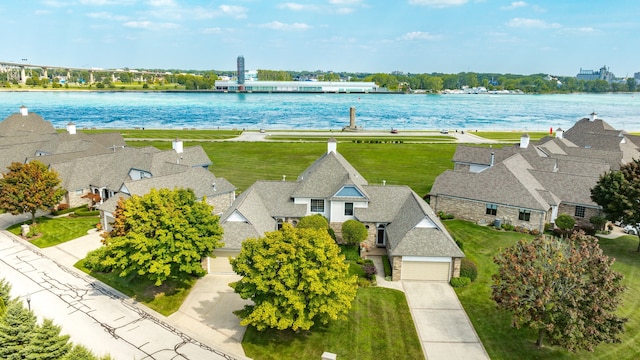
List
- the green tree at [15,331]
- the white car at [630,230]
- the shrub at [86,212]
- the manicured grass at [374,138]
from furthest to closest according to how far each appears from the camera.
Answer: the manicured grass at [374,138]
the shrub at [86,212]
the white car at [630,230]
the green tree at [15,331]

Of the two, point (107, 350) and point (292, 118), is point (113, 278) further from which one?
point (292, 118)

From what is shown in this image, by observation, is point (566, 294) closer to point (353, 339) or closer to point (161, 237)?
point (353, 339)

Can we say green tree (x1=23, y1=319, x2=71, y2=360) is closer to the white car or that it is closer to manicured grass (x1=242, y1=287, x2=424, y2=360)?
manicured grass (x1=242, y1=287, x2=424, y2=360)

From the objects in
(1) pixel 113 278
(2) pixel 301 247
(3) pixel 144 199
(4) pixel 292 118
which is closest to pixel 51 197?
(1) pixel 113 278

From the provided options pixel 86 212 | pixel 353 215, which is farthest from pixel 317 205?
pixel 86 212

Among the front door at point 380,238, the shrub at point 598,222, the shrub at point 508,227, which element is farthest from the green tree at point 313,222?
the shrub at point 598,222

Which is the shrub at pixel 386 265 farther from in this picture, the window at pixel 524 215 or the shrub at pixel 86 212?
the shrub at pixel 86 212
